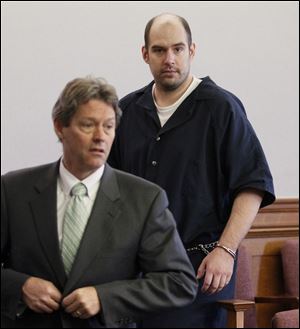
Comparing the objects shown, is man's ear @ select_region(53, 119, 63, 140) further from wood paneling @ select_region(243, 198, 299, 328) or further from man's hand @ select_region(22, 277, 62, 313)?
wood paneling @ select_region(243, 198, 299, 328)

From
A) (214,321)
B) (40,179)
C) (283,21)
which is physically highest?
(283,21)

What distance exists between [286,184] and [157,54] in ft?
6.45

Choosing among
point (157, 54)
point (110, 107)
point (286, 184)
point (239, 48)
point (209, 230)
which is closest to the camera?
point (110, 107)

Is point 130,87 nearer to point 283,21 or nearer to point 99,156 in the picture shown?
point 99,156

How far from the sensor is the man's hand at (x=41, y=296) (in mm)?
1410

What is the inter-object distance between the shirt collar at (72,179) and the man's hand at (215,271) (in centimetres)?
58

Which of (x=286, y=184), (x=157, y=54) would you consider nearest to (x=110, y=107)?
(x=157, y=54)

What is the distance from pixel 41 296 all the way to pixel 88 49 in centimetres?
130

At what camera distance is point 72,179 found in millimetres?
1497

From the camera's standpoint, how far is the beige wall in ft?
7.56

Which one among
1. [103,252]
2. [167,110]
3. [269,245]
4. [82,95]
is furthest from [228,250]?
[269,245]

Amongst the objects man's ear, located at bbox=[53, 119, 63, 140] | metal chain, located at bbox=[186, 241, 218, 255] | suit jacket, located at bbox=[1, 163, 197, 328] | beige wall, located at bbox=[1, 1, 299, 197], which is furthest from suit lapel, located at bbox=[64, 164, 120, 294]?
beige wall, located at bbox=[1, 1, 299, 197]

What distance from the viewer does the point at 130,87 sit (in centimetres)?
238

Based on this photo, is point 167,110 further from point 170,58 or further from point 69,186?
point 69,186
